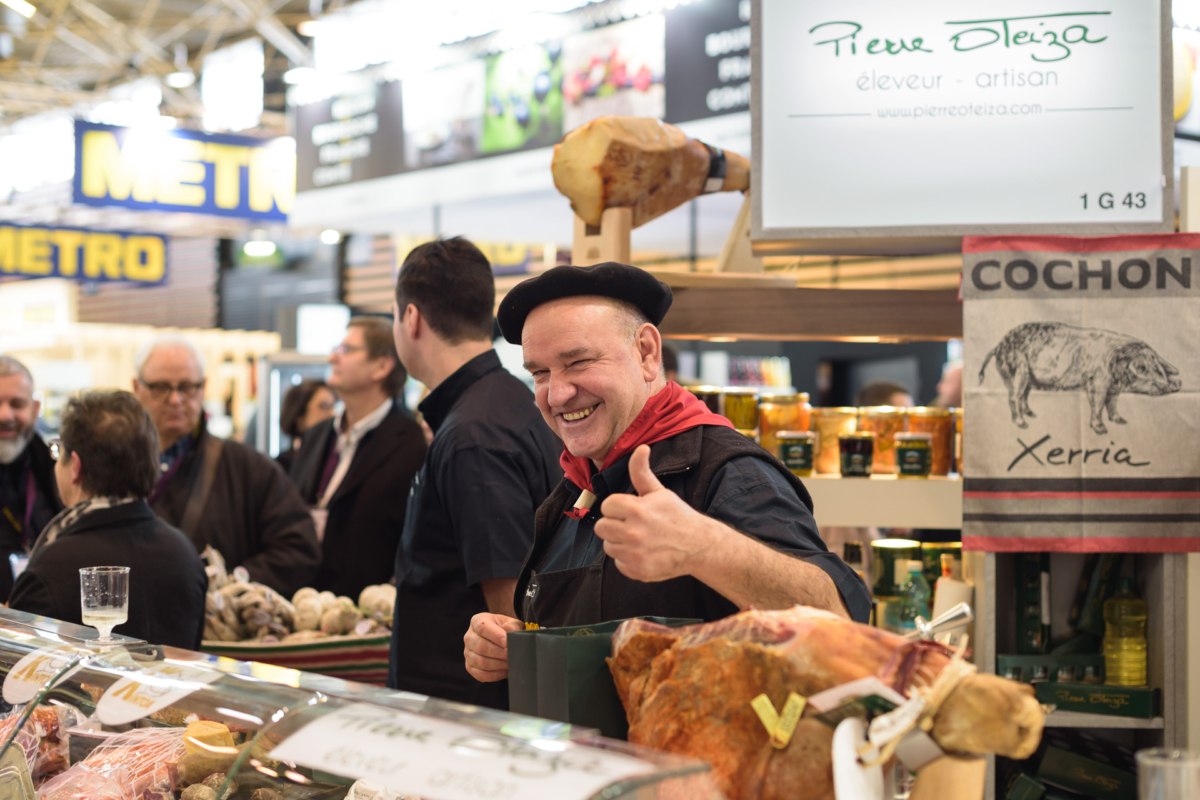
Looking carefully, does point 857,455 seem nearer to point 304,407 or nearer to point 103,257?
point 304,407

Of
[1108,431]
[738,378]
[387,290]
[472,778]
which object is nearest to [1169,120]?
[1108,431]

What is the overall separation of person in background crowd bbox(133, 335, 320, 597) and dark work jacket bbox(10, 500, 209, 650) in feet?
3.47

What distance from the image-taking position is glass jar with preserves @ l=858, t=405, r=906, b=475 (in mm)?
2846

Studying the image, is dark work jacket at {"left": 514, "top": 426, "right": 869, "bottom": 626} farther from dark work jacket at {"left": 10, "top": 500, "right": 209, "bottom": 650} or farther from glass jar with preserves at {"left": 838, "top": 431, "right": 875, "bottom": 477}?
dark work jacket at {"left": 10, "top": 500, "right": 209, "bottom": 650}

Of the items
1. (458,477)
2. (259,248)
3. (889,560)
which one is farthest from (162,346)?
(259,248)

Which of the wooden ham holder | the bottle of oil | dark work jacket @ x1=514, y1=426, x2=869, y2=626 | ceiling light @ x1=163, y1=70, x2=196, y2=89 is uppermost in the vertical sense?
ceiling light @ x1=163, y1=70, x2=196, y2=89

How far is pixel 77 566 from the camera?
98.0 inches

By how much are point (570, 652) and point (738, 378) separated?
7737mm

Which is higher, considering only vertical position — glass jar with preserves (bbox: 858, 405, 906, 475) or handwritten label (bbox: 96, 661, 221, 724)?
glass jar with preserves (bbox: 858, 405, 906, 475)

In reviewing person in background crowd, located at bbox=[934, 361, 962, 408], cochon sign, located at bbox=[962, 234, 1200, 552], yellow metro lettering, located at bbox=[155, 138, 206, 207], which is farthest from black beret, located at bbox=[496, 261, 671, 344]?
yellow metro lettering, located at bbox=[155, 138, 206, 207]

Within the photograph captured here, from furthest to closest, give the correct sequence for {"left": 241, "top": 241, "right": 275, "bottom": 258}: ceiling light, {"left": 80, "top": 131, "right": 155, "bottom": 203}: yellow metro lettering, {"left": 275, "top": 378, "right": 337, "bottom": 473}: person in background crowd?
1. {"left": 241, "top": 241, "right": 275, "bottom": 258}: ceiling light
2. {"left": 80, "top": 131, "right": 155, "bottom": 203}: yellow metro lettering
3. {"left": 275, "top": 378, "right": 337, "bottom": 473}: person in background crowd

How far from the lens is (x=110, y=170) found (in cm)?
789

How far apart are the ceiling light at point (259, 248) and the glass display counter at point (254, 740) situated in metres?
13.8

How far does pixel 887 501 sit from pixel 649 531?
5.30 ft
